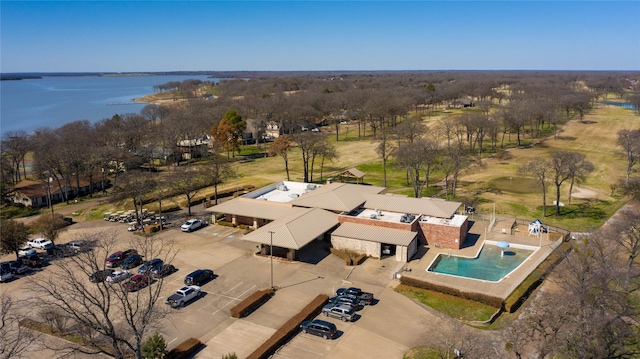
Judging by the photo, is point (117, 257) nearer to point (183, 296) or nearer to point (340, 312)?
point (183, 296)

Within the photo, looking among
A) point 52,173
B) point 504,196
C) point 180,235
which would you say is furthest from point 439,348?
point 52,173

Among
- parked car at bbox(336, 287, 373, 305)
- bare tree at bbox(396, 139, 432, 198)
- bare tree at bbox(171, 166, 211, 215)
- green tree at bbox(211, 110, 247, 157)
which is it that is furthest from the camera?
green tree at bbox(211, 110, 247, 157)

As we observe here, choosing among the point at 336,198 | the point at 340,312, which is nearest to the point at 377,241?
the point at 336,198

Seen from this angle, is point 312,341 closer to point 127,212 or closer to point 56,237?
point 56,237

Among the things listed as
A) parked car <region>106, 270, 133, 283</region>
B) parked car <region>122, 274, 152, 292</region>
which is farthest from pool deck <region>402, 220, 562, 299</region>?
parked car <region>106, 270, 133, 283</region>

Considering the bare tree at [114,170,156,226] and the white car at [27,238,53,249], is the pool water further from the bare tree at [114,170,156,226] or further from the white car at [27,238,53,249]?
the white car at [27,238,53,249]
